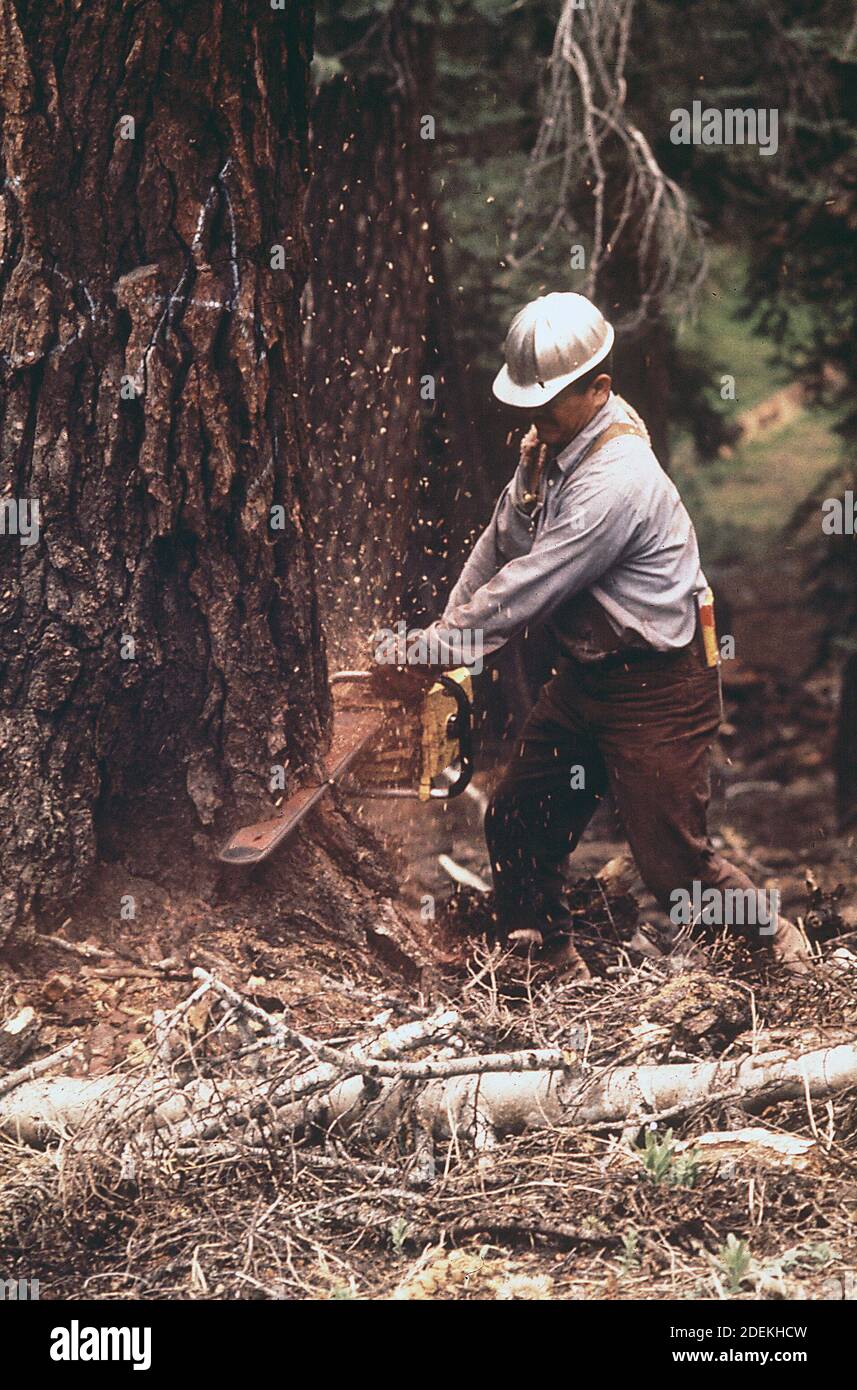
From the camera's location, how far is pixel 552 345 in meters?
4.10

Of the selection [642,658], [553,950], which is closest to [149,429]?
[642,658]

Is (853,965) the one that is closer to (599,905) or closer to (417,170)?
(599,905)

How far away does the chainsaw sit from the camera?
439 cm

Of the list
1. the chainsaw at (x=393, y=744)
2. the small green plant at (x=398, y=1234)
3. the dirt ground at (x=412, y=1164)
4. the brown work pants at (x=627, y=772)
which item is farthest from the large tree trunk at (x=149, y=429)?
the small green plant at (x=398, y=1234)

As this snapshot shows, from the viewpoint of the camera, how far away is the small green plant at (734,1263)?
3.22 metres

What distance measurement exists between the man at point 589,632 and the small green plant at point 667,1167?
1.17 metres

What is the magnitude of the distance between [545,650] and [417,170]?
204 cm

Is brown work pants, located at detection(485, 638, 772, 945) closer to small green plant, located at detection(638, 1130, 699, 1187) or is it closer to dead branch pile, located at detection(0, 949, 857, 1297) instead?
dead branch pile, located at detection(0, 949, 857, 1297)

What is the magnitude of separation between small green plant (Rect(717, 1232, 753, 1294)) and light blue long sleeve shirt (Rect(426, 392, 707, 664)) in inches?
69.1

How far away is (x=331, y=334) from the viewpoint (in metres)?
5.52

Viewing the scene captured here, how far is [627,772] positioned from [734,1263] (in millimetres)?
1636

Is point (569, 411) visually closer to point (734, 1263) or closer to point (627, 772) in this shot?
point (627, 772)

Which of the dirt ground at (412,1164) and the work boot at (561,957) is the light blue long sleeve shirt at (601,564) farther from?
the work boot at (561,957)

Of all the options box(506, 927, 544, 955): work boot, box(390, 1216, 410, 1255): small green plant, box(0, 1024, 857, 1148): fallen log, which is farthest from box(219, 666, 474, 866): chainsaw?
box(390, 1216, 410, 1255): small green plant
